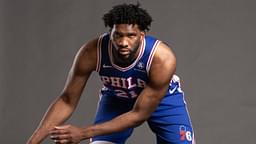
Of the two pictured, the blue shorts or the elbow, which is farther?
the blue shorts

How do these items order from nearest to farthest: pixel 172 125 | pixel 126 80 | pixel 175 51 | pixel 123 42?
pixel 123 42 < pixel 126 80 < pixel 172 125 < pixel 175 51

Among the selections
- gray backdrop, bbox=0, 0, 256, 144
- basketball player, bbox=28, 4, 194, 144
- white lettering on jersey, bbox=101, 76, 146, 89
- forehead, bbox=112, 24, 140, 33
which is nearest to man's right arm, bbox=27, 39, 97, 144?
basketball player, bbox=28, 4, 194, 144

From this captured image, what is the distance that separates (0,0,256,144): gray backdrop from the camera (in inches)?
155

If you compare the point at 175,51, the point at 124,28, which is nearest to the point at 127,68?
the point at 124,28

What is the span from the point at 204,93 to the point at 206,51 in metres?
0.28

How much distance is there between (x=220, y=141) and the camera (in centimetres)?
405

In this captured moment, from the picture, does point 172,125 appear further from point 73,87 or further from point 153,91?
point 73,87

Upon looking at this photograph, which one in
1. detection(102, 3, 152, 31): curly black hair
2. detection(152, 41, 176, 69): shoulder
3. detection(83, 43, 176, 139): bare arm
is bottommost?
detection(83, 43, 176, 139): bare arm

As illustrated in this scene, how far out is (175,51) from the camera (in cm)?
402

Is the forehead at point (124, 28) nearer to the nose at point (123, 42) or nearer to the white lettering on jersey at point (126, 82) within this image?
the nose at point (123, 42)

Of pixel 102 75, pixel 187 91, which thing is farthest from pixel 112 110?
pixel 187 91

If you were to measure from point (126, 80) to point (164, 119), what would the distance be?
1.00ft

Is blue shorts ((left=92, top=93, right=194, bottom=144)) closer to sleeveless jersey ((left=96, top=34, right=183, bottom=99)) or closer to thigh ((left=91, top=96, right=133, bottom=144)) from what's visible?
thigh ((left=91, top=96, right=133, bottom=144))

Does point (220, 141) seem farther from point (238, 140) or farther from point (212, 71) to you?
point (212, 71)
